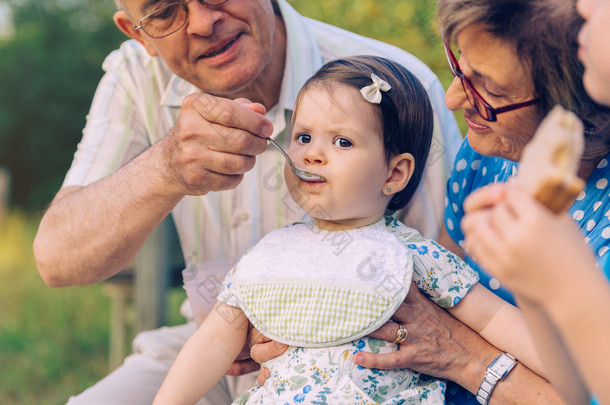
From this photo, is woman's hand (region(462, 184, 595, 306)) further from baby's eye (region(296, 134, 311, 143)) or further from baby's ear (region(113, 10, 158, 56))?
baby's ear (region(113, 10, 158, 56))

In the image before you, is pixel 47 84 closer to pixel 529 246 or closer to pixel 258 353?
pixel 258 353

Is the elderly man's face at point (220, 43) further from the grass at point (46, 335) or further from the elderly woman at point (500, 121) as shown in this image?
the grass at point (46, 335)

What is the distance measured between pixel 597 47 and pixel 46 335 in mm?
4429

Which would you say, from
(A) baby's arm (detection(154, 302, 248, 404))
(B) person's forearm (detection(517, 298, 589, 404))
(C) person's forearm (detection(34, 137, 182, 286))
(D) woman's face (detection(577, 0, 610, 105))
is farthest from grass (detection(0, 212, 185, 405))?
(D) woman's face (detection(577, 0, 610, 105))

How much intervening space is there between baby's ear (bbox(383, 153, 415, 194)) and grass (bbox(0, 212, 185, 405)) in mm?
2490

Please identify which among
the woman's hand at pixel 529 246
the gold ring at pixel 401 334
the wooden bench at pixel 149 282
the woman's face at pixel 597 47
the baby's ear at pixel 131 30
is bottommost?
the wooden bench at pixel 149 282

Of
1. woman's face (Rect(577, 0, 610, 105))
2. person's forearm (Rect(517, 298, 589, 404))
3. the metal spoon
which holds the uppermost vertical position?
woman's face (Rect(577, 0, 610, 105))

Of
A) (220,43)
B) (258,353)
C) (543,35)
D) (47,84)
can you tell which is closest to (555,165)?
(543,35)

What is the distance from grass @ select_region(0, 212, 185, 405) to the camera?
4027mm

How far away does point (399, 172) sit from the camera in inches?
69.4

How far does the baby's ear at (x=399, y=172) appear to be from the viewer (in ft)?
5.70

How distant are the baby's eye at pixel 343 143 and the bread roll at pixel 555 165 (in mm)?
739

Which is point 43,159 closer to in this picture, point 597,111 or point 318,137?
point 318,137

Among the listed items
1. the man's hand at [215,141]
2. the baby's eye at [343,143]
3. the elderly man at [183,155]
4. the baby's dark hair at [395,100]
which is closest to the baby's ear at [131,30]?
the elderly man at [183,155]
